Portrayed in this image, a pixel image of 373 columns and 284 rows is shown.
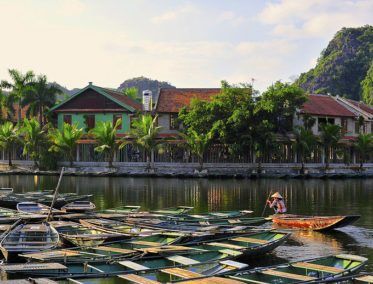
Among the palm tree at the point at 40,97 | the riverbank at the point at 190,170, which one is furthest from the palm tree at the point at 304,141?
the palm tree at the point at 40,97

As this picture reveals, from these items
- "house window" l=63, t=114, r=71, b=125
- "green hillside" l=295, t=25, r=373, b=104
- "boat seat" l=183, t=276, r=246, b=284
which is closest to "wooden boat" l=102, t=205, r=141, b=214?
"boat seat" l=183, t=276, r=246, b=284

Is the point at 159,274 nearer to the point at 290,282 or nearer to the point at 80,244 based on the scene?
the point at 290,282

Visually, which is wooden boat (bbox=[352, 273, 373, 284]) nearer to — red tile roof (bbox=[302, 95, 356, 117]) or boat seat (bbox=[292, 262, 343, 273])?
boat seat (bbox=[292, 262, 343, 273])

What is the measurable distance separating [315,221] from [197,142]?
91.1 feet

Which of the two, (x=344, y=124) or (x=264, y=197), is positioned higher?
(x=344, y=124)

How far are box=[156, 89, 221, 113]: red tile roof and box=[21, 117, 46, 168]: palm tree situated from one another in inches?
510

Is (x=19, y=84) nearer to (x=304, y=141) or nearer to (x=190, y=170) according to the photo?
(x=190, y=170)

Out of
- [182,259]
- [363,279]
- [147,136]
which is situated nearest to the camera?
[363,279]

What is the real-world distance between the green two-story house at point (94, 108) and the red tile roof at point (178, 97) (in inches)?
113

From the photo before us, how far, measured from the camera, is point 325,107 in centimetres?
5384

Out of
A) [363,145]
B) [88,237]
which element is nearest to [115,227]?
[88,237]

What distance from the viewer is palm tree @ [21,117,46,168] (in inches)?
1966

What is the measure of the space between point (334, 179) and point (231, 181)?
10.4m

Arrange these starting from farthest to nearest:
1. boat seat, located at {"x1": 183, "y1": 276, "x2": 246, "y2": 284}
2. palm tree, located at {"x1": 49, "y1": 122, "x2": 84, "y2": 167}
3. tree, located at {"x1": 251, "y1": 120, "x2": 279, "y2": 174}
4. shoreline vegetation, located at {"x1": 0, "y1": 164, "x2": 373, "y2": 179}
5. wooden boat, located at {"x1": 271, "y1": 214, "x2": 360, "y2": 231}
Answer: palm tree, located at {"x1": 49, "y1": 122, "x2": 84, "y2": 167}, shoreline vegetation, located at {"x1": 0, "y1": 164, "x2": 373, "y2": 179}, tree, located at {"x1": 251, "y1": 120, "x2": 279, "y2": 174}, wooden boat, located at {"x1": 271, "y1": 214, "x2": 360, "y2": 231}, boat seat, located at {"x1": 183, "y1": 276, "x2": 246, "y2": 284}
